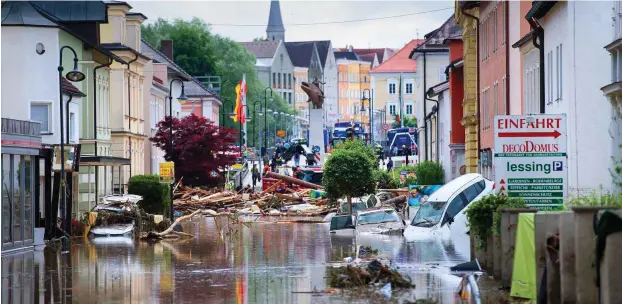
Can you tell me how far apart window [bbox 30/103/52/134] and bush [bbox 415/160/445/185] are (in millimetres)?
21238

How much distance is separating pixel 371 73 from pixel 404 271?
171972 mm

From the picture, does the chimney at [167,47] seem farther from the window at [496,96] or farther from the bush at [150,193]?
the window at [496,96]

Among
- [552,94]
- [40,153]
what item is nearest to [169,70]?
[40,153]

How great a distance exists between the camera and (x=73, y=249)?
33938mm

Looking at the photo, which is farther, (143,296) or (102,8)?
(102,8)

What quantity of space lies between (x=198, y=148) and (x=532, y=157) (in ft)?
158

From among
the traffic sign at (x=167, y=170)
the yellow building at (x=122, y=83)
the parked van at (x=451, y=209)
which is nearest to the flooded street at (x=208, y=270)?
the parked van at (x=451, y=209)

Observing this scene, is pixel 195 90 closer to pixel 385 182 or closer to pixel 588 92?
pixel 385 182

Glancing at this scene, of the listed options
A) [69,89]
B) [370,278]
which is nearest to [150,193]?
[69,89]

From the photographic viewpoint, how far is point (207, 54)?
132875 mm

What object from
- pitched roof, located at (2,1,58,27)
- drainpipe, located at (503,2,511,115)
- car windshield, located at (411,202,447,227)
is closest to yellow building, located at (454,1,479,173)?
drainpipe, located at (503,2,511,115)

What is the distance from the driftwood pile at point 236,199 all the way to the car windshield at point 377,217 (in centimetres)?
1739

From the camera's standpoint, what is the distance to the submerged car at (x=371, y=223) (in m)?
41.3

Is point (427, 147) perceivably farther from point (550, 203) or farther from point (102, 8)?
point (550, 203)
